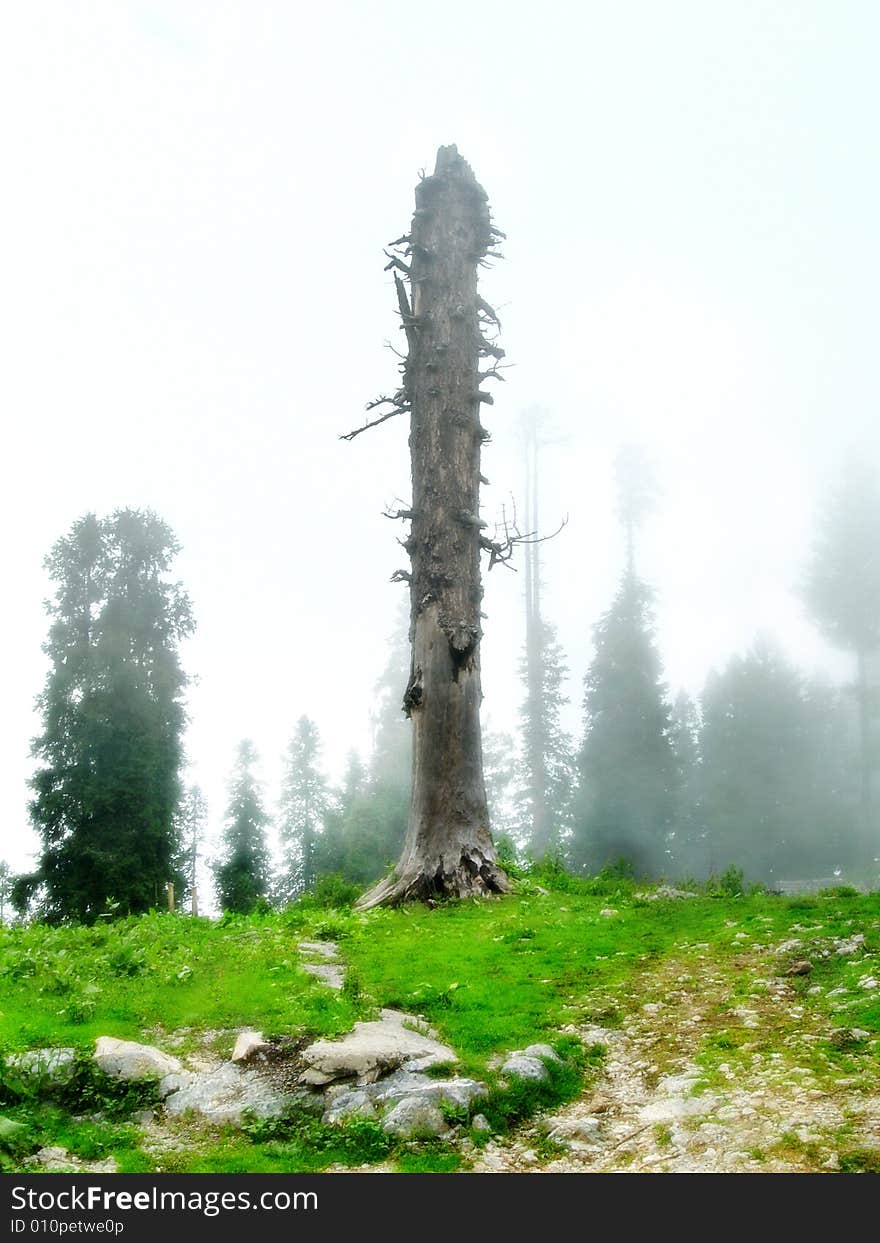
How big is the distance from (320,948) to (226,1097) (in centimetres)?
398

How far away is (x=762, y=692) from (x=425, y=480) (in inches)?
1399

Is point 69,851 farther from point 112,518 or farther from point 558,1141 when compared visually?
point 558,1141

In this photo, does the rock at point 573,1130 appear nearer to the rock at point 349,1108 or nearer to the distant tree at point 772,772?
the rock at point 349,1108

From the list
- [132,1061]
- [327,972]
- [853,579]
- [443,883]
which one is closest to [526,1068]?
[132,1061]

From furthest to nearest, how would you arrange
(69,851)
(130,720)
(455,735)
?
(130,720), (69,851), (455,735)

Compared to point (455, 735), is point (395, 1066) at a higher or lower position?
lower

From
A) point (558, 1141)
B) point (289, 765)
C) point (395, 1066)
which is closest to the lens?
point (558, 1141)

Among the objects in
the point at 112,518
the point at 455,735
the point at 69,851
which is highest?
the point at 112,518

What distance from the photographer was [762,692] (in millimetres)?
45750

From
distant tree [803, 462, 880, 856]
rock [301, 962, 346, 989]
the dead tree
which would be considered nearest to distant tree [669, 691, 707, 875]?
distant tree [803, 462, 880, 856]

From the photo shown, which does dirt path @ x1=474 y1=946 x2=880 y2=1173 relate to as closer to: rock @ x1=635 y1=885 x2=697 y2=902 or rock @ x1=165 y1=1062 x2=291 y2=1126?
rock @ x1=165 y1=1062 x2=291 y2=1126

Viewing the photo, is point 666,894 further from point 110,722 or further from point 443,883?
point 110,722
